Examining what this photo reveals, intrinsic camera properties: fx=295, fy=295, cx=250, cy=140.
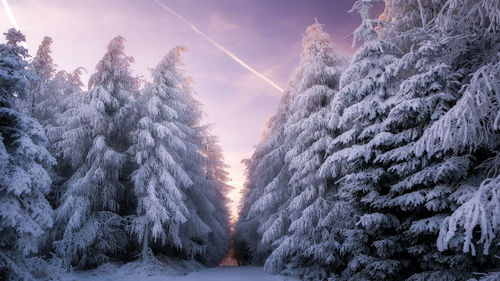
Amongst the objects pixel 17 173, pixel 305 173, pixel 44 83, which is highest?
pixel 44 83

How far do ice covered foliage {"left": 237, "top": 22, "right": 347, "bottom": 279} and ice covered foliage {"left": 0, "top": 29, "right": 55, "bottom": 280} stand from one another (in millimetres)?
9132

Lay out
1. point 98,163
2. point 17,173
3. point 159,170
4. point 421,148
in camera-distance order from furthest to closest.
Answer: point 159,170
point 98,163
point 17,173
point 421,148

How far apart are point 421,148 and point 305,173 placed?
310 inches

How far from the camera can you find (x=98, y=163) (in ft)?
49.4

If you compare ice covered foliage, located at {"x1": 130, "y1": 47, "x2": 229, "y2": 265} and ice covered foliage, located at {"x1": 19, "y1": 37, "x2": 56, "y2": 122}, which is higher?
ice covered foliage, located at {"x1": 19, "y1": 37, "x2": 56, "y2": 122}

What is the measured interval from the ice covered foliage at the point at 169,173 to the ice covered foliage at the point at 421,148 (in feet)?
30.7

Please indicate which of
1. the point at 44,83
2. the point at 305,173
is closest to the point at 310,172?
the point at 305,173

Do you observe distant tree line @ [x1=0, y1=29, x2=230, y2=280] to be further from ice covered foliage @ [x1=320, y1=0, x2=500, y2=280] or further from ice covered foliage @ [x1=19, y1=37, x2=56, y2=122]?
ice covered foliage @ [x1=320, y1=0, x2=500, y2=280]

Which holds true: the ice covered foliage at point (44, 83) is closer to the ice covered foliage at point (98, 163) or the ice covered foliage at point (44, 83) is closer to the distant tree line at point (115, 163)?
the distant tree line at point (115, 163)

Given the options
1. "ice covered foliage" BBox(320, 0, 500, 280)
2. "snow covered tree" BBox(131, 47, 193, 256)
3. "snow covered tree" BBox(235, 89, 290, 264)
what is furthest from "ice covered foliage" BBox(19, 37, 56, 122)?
"ice covered foliage" BBox(320, 0, 500, 280)

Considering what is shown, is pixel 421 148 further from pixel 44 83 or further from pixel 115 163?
pixel 44 83

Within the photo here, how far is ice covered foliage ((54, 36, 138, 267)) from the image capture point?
1380cm

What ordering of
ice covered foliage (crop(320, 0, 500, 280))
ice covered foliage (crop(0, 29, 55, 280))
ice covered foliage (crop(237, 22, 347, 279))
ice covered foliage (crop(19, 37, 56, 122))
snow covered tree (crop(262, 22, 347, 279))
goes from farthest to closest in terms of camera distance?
ice covered foliage (crop(19, 37, 56, 122)) < ice covered foliage (crop(237, 22, 347, 279)) < snow covered tree (crop(262, 22, 347, 279)) < ice covered foliage (crop(0, 29, 55, 280)) < ice covered foliage (crop(320, 0, 500, 280))

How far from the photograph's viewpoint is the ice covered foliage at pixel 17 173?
308 inches
